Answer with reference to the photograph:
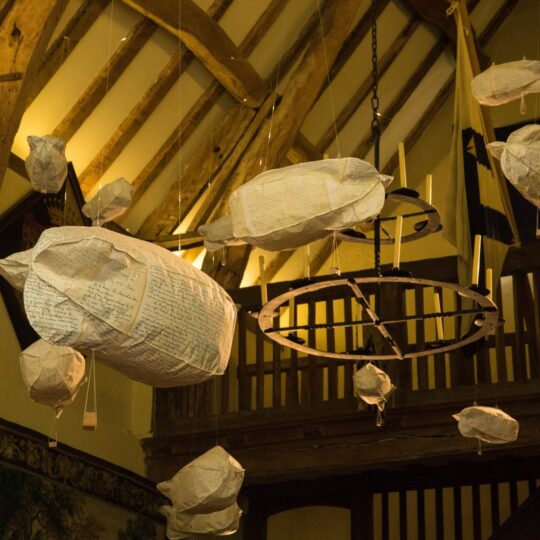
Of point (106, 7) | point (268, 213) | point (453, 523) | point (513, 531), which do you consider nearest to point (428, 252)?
point (453, 523)

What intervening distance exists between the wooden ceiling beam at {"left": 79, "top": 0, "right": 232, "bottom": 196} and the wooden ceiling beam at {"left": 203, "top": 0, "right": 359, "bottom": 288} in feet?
2.58

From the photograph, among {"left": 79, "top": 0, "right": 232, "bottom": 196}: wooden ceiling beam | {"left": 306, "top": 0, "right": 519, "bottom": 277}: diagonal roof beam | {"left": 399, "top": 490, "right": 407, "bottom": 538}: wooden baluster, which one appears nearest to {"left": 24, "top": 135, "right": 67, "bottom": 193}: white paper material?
{"left": 79, "top": 0, "right": 232, "bottom": 196}: wooden ceiling beam

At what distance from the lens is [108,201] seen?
628 cm

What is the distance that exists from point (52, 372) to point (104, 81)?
3.19m

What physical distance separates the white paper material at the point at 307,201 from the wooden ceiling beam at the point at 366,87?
6.39 metres

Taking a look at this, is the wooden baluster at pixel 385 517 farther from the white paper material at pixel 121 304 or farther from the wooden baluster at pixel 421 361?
the white paper material at pixel 121 304

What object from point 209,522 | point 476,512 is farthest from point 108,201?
point 476,512

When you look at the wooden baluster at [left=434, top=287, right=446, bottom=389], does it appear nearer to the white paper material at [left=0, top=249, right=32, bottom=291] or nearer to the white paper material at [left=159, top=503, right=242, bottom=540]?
the white paper material at [left=159, top=503, right=242, bottom=540]

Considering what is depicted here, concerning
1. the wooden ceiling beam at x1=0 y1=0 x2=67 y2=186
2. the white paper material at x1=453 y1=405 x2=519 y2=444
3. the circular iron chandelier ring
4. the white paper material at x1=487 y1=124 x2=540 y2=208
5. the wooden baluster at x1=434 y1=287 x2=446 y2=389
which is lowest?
the white paper material at x1=453 y1=405 x2=519 y2=444

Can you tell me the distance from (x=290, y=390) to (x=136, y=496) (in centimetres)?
144

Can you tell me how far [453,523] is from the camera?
9.79m

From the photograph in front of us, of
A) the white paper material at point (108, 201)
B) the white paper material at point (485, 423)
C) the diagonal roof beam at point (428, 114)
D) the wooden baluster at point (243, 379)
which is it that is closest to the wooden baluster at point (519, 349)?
the white paper material at point (485, 423)

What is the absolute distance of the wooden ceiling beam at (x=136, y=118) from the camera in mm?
8734

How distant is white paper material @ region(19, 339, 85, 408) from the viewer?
584 cm
